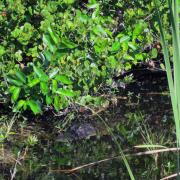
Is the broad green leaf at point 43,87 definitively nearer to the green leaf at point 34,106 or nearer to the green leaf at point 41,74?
the green leaf at point 41,74

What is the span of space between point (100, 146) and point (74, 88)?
495 millimetres

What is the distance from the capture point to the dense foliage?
3254mm

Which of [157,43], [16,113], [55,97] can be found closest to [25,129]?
[16,113]

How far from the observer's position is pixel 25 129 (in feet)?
11.5

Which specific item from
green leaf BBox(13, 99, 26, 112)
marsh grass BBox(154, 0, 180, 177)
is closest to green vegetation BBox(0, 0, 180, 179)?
green leaf BBox(13, 99, 26, 112)

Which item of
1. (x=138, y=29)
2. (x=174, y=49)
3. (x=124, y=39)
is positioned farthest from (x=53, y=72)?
(x=174, y=49)

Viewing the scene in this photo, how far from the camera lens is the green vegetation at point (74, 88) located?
3143 millimetres

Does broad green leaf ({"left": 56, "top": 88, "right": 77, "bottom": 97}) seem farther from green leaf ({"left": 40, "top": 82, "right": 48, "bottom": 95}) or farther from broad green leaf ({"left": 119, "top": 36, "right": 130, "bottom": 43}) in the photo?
broad green leaf ({"left": 119, "top": 36, "right": 130, "bottom": 43})

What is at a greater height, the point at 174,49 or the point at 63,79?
the point at 63,79

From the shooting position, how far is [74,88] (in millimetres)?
3594

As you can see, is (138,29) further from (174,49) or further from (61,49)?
(174,49)

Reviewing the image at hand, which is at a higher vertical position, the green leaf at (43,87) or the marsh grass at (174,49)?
the green leaf at (43,87)

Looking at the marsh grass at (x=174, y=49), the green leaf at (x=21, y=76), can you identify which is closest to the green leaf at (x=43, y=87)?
the green leaf at (x=21, y=76)

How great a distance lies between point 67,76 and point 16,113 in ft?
1.45
